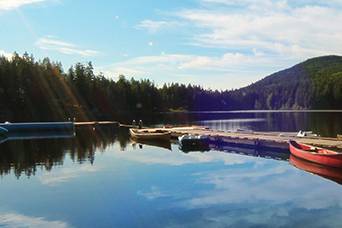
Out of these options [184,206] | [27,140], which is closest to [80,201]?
[184,206]

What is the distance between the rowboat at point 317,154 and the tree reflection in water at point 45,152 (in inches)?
846

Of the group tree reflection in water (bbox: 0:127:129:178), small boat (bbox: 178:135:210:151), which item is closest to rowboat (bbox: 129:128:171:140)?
tree reflection in water (bbox: 0:127:129:178)

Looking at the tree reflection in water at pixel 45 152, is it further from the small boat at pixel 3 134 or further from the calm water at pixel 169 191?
the small boat at pixel 3 134

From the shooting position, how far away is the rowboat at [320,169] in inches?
1407

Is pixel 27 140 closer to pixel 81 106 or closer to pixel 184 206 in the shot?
pixel 184 206

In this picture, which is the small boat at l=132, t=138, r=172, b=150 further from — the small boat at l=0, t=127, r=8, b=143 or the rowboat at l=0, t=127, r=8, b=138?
the rowboat at l=0, t=127, r=8, b=138

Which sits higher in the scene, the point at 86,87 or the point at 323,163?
the point at 86,87

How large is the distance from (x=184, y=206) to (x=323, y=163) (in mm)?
16603

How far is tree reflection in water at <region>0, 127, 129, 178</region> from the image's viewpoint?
4697cm

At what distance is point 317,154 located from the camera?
131 ft

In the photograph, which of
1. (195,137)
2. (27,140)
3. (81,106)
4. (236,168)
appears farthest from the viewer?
(81,106)

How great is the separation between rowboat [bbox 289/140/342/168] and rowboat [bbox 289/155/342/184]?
0.37 m

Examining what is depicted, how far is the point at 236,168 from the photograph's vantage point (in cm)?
4241

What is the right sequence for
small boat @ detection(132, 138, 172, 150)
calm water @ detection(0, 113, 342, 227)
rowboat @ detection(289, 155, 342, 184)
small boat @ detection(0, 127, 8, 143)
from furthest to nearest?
small boat @ detection(0, 127, 8, 143) → small boat @ detection(132, 138, 172, 150) → rowboat @ detection(289, 155, 342, 184) → calm water @ detection(0, 113, 342, 227)
